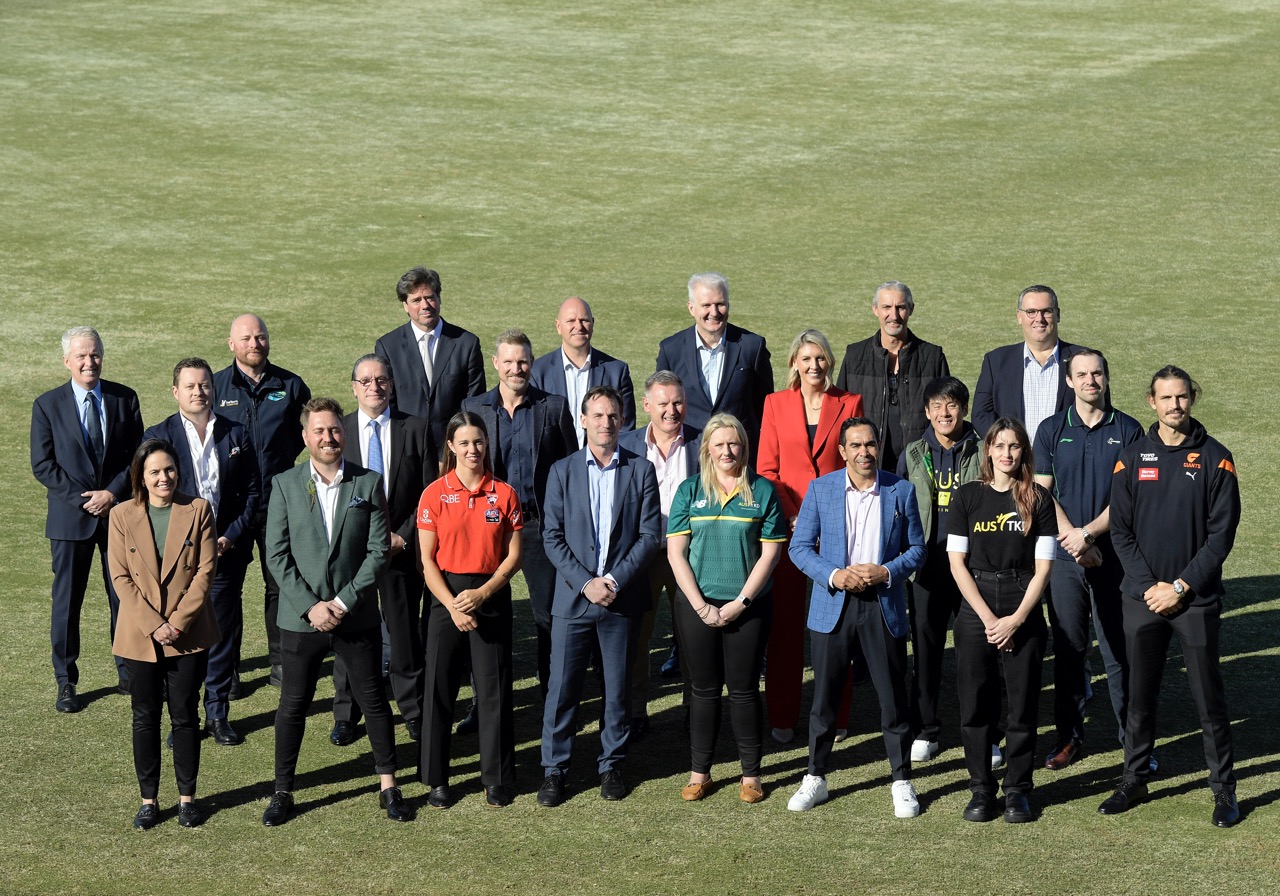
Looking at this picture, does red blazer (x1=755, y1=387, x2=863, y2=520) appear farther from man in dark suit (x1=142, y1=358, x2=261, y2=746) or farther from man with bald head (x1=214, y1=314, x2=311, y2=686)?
man in dark suit (x1=142, y1=358, x2=261, y2=746)

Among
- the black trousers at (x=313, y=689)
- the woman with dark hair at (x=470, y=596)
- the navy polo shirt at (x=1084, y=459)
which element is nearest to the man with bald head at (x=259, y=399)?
the black trousers at (x=313, y=689)

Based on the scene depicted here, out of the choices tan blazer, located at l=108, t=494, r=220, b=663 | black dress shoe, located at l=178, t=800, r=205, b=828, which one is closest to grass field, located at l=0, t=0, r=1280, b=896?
black dress shoe, located at l=178, t=800, r=205, b=828

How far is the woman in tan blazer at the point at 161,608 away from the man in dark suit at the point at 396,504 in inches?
40.0

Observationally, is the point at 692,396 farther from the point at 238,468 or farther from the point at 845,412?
the point at 238,468

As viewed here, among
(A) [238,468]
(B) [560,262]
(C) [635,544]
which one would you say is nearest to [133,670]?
(A) [238,468]

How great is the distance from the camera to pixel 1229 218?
23047 mm

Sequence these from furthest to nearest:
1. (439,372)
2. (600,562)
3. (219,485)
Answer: (439,372) → (219,485) → (600,562)

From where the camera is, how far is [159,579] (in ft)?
28.1

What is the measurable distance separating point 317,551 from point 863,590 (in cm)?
290

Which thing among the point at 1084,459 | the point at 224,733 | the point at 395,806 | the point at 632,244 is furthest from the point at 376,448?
the point at 632,244

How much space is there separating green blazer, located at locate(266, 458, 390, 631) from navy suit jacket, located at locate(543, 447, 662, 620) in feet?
3.14

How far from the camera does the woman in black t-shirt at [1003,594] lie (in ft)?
27.8

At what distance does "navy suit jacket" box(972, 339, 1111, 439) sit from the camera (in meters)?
10.1

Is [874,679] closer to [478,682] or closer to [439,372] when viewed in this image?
[478,682]
